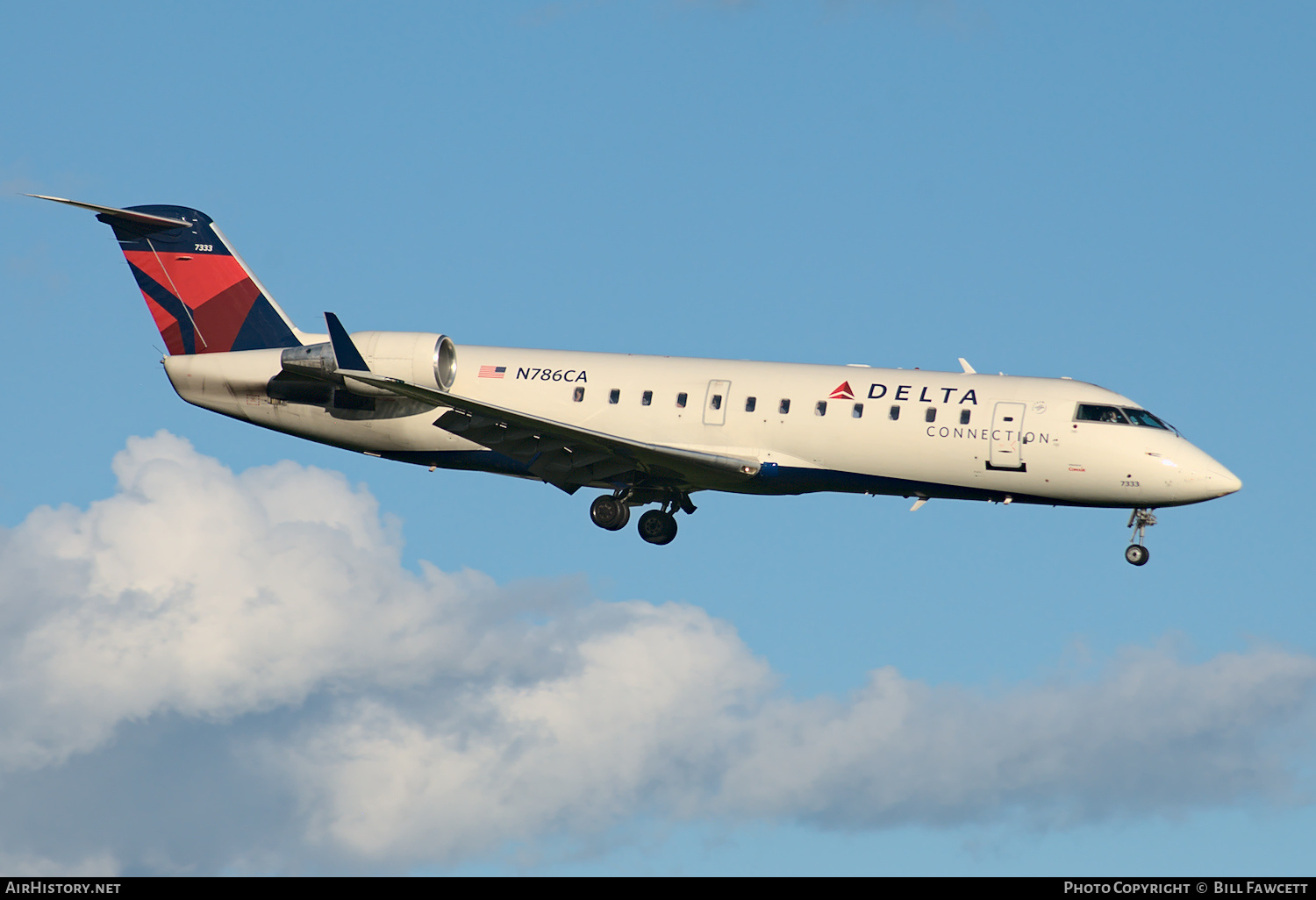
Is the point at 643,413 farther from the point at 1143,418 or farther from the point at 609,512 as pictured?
the point at 1143,418

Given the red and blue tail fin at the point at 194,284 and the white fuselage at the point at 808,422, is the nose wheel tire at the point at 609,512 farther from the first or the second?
the red and blue tail fin at the point at 194,284

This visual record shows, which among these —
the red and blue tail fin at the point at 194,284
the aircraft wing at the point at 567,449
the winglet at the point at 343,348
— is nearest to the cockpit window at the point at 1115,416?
the aircraft wing at the point at 567,449

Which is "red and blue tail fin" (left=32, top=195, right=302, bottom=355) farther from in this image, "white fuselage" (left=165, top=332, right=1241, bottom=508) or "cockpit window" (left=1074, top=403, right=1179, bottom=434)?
"cockpit window" (left=1074, top=403, right=1179, bottom=434)

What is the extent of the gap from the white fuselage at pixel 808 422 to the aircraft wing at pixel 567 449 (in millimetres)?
783

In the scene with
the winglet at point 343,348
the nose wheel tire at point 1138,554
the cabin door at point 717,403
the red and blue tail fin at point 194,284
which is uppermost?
the red and blue tail fin at point 194,284

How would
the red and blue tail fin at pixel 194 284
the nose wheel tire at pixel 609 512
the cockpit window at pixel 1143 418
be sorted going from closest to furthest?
the cockpit window at pixel 1143 418
the nose wheel tire at pixel 609 512
the red and blue tail fin at pixel 194 284

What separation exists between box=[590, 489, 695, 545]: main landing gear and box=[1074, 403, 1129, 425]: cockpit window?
33.9 ft

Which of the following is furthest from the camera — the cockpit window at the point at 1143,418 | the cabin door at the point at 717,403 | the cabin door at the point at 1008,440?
the cabin door at the point at 717,403

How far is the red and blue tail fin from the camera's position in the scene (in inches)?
1756

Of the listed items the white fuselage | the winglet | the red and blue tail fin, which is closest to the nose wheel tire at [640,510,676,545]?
the white fuselage

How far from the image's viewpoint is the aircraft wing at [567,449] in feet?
126

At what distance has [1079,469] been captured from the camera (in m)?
38.2

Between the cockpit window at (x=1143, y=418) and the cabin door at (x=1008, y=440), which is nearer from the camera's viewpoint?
the cabin door at (x=1008, y=440)
